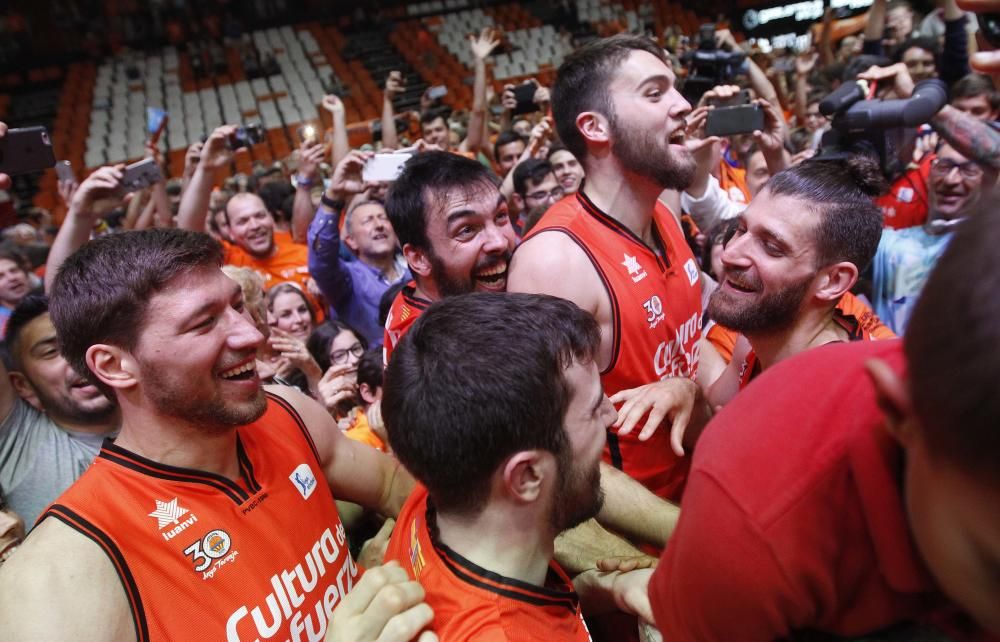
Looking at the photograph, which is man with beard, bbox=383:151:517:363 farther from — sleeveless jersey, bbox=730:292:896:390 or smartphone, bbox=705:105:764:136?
smartphone, bbox=705:105:764:136

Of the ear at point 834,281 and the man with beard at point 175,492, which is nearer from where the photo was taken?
the man with beard at point 175,492

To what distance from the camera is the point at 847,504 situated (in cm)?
81

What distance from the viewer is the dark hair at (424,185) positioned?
2.77m

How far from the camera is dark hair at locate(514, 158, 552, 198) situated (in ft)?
15.9

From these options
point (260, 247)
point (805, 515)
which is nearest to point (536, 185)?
point (260, 247)

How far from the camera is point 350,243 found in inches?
195

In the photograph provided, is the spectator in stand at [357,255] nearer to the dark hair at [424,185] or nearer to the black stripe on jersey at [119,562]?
the dark hair at [424,185]

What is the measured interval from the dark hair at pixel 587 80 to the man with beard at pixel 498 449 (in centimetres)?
132

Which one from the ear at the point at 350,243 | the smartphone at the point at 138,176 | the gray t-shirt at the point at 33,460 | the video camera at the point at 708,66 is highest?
the video camera at the point at 708,66

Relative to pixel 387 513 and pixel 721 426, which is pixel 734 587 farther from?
pixel 387 513

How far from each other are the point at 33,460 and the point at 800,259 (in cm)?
266

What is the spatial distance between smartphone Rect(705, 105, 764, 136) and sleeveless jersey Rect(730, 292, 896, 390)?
1286 mm

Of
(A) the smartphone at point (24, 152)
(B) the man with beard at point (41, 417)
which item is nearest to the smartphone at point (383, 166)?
(A) the smartphone at point (24, 152)

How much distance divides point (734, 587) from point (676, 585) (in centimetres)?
12
